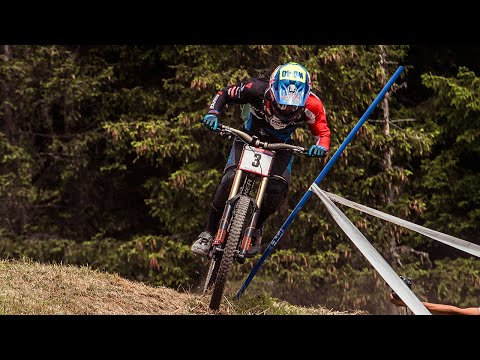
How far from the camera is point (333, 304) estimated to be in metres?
14.2

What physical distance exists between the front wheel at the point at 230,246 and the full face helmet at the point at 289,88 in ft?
3.05

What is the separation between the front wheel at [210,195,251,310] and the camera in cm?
679

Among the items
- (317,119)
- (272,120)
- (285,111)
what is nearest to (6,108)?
(272,120)

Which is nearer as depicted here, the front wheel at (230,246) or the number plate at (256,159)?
the front wheel at (230,246)

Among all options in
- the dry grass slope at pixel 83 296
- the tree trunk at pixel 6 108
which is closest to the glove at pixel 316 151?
the dry grass slope at pixel 83 296

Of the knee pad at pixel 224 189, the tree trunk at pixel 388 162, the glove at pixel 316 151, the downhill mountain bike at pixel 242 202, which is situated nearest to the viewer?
the downhill mountain bike at pixel 242 202

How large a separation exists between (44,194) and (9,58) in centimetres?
319

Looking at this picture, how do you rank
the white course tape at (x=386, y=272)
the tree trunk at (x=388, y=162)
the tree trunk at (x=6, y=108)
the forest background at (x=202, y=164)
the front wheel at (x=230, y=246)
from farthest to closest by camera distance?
the tree trunk at (x=6, y=108)
the tree trunk at (x=388, y=162)
the forest background at (x=202, y=164)
the front wheel at (x=230, y=246)
the white course tape at (x=386, y=272)

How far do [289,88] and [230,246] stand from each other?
155 centimetres

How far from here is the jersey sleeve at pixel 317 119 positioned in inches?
302

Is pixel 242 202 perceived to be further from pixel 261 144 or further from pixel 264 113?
pixel 264 113

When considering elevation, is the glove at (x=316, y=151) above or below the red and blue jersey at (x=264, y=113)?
below

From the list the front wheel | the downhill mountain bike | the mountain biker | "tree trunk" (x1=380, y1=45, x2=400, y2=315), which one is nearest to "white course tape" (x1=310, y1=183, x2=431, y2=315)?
the mountain biker

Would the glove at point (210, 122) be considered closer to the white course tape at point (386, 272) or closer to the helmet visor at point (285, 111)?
the helmet visor at point (285, 111)
